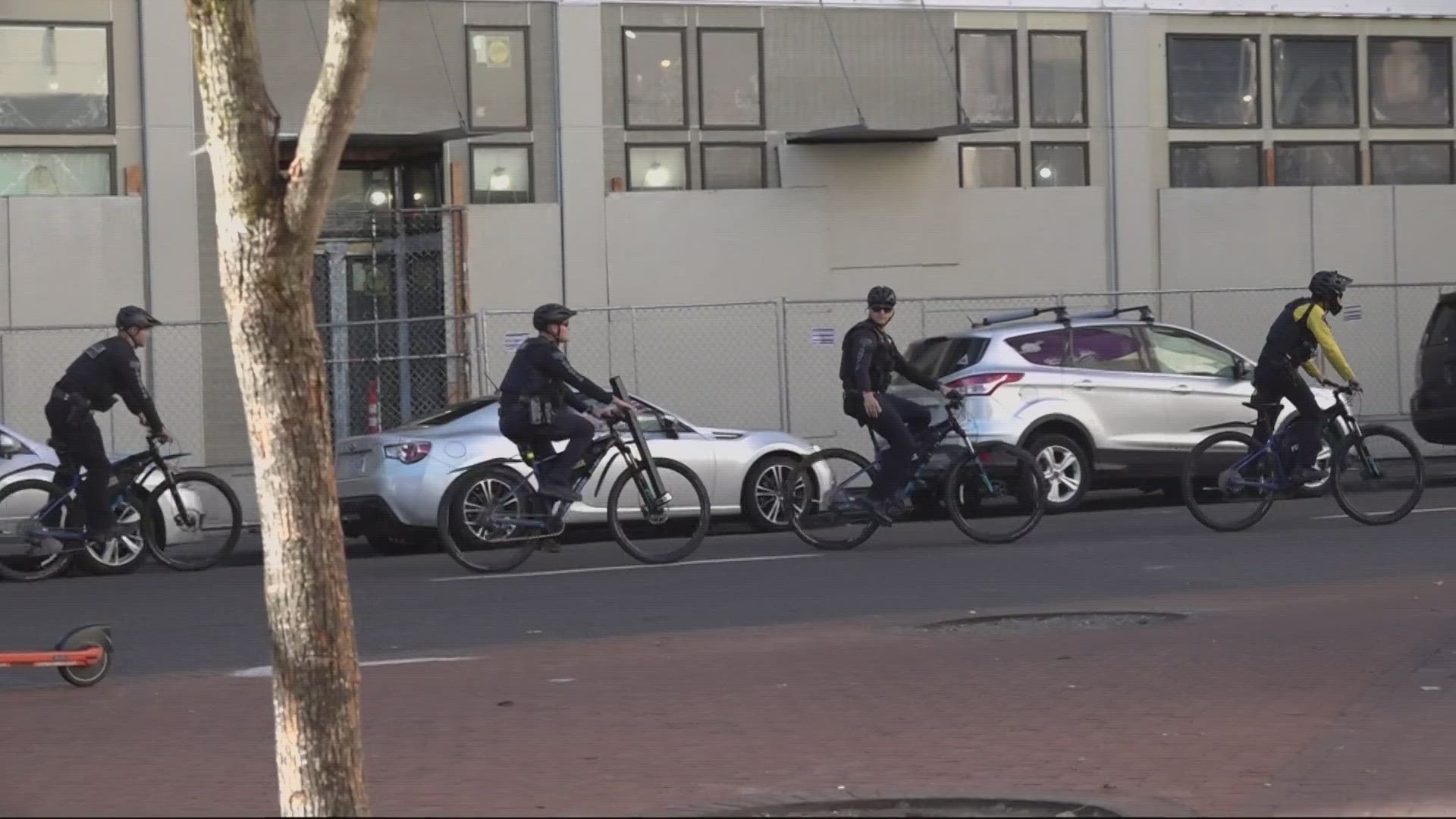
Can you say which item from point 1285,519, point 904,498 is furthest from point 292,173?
point 1285,519

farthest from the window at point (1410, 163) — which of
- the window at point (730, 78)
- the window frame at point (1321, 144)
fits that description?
the window at point (730, 78)

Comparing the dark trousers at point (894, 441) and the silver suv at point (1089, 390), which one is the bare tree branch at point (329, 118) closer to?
the dark trousers at point (894, 441)

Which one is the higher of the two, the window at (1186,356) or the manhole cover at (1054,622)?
the window at (1186,356)

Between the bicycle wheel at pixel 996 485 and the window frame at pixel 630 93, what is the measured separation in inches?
329

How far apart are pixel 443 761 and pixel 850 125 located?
1506 cm

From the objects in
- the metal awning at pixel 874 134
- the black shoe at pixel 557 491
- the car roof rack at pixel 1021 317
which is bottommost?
the black shoe at pixel 557 491

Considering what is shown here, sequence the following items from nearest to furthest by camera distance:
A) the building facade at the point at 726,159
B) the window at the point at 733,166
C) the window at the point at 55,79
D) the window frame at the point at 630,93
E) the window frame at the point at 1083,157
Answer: the window at the point at 55,79 → the building facade at the point at 726,159 → the window frame at the point at 630,93 → the window at the point at 733,166 → the window frame at the point at 1083,157

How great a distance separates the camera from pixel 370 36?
18.0 feet

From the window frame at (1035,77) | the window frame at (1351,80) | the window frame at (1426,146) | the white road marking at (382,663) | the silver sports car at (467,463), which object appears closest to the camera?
the white road marking at (382,663)

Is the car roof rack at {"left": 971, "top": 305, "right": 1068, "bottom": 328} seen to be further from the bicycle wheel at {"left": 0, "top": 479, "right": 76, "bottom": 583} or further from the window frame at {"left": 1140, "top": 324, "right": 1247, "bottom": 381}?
the bicycle wheel at {"left": 0, "top": 479, "right": 76, "bottom": 583}

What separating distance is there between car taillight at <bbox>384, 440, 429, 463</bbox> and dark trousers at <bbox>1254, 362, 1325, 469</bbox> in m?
6.14

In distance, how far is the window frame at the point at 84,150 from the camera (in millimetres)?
20406

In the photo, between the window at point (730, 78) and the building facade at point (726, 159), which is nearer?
the building facade at point (726, 159)

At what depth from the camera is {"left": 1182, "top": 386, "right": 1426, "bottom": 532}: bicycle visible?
14.9m
